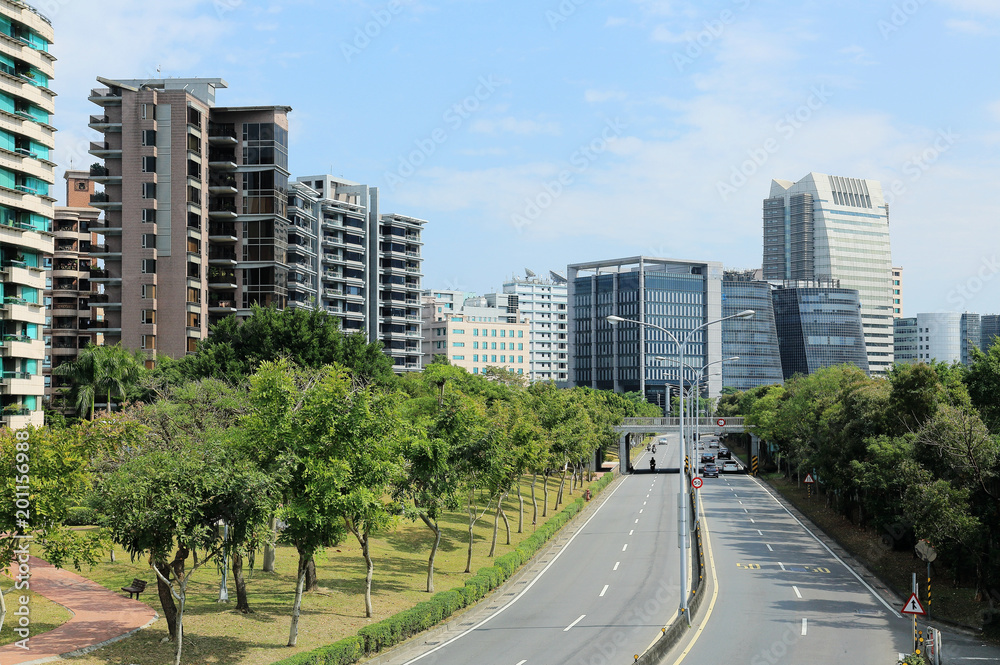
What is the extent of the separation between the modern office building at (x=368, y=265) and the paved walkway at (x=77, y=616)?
83394 mm

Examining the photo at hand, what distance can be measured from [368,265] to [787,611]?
348 feet

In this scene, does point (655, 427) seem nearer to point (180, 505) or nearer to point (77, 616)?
point (77, 616)

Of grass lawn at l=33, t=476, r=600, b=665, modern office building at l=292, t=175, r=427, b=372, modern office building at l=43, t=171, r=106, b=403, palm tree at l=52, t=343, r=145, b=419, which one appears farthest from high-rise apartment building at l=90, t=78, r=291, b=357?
grass lawn at l=33, t=476, r=600, b=665

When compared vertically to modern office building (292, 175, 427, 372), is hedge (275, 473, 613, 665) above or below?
below

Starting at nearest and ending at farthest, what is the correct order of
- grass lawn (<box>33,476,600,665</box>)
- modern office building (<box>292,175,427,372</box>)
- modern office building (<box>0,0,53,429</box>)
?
grass lawn (<box>33,476,600,665</box>)
modern office building (<box>0,0,53,429</box>)
modern office building (<box>292,175,427,372</box>)

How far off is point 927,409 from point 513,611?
78.2ft

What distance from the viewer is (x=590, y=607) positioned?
37.5 metres

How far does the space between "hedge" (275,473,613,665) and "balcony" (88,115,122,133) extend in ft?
197

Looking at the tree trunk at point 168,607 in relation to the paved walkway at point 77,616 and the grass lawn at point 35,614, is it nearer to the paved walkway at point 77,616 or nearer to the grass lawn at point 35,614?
the paved walkway at point 77,616

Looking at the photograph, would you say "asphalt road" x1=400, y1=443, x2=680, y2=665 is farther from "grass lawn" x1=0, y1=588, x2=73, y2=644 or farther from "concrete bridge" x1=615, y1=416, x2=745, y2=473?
"concrete bridge" x1=615, y1=416, x2=745, y2=473

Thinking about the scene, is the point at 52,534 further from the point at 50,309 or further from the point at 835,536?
the point at 50,309

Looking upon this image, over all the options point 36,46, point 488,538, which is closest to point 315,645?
point 488,538

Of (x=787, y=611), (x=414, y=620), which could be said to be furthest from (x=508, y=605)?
(x=787, y=611)

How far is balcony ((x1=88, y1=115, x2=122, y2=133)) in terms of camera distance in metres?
84.1
